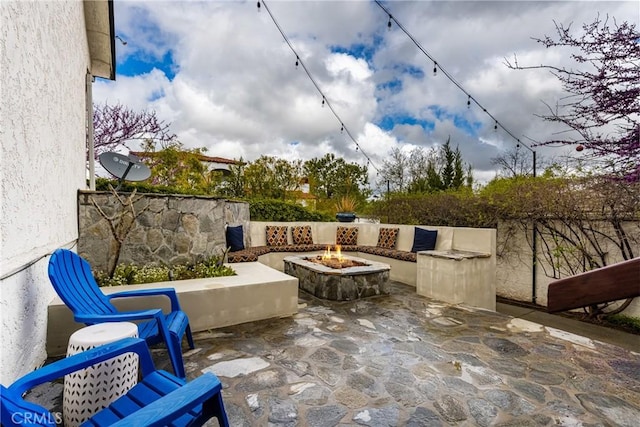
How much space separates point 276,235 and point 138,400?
18.0 ft

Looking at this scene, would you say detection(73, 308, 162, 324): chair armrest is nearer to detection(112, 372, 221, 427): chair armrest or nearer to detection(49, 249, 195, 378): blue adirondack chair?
detection(49, 249, 195, 378): blue adirondack chair

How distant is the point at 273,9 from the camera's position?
468cm

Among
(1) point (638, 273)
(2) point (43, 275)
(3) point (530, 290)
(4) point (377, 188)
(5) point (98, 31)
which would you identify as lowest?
(3) point (530, 290)

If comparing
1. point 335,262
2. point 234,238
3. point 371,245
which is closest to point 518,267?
point 371,245

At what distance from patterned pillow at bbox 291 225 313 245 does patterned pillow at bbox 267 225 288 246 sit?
222 millimetres

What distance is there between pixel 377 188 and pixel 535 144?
7.80 m

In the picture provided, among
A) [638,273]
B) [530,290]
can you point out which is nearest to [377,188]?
[530,290]

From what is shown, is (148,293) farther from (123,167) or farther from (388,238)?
(388,238)

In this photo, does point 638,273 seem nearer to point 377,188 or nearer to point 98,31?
point 98,31

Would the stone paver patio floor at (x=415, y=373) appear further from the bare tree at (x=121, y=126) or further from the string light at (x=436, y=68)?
the bare tree at (x=121, y=126)

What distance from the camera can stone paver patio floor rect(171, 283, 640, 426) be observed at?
6.58ft

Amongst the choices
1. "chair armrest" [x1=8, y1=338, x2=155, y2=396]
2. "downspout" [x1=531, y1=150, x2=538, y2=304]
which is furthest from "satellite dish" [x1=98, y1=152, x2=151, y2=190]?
"downspout" [x1=531, y1=150, x2=538, y2=304]

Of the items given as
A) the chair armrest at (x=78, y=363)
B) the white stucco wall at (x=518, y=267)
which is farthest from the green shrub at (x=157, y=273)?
the white stucco wall at (x=518, y=267)

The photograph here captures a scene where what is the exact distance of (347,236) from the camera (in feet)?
24.3
